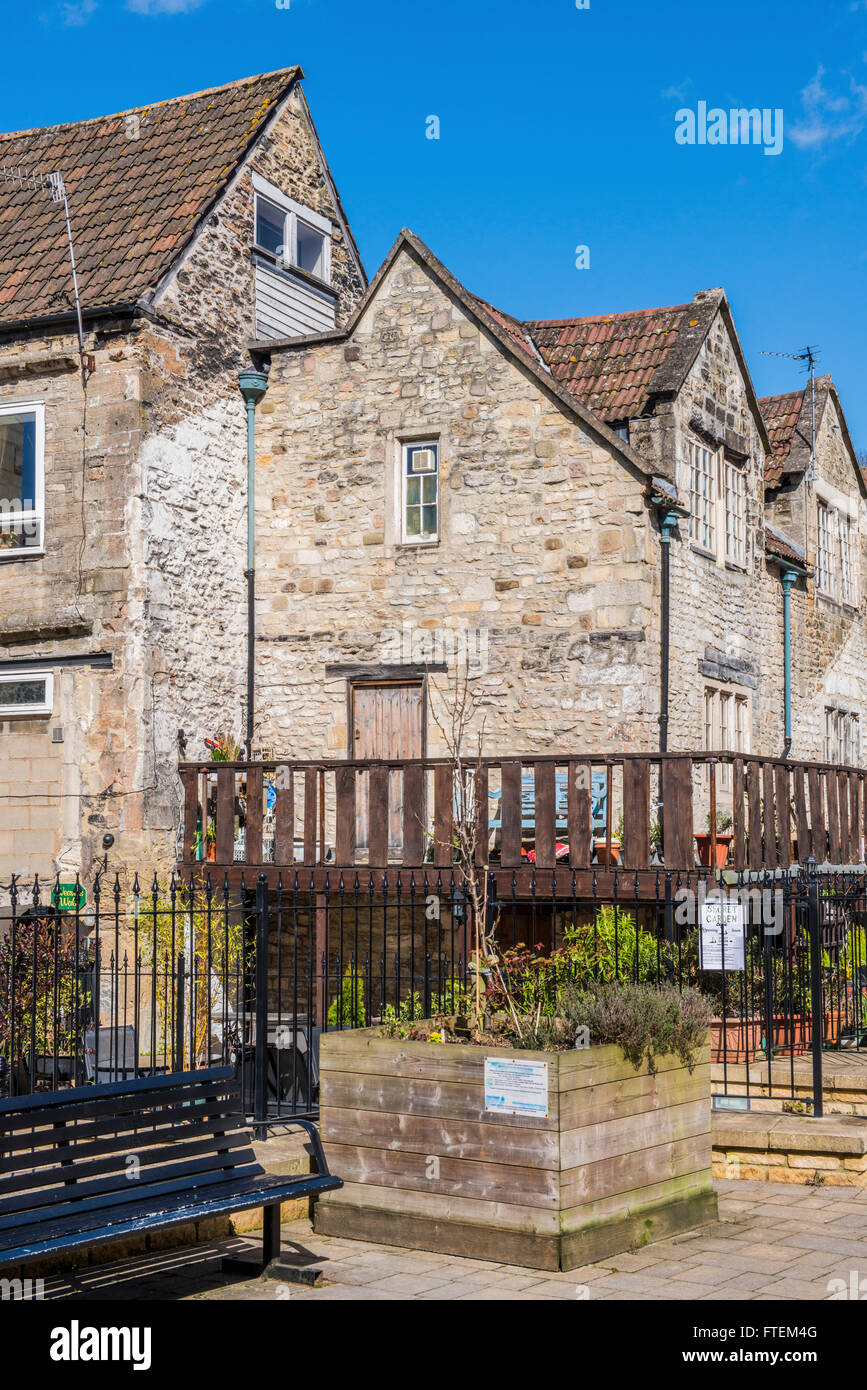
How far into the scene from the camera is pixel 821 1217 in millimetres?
7520

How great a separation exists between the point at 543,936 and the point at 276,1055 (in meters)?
3.85

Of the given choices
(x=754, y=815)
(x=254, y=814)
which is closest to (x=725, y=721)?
(x=754, y=815)

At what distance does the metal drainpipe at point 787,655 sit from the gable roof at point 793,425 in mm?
2045

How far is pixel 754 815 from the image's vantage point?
12.6 meters

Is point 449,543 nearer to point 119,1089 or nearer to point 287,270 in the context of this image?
point 287,270

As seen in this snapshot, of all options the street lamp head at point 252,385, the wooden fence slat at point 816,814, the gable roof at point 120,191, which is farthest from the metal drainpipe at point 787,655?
the gable roof at point 120,191

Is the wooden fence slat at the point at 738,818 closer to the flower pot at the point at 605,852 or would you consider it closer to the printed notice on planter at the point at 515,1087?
the flower pot at the point at 605,852

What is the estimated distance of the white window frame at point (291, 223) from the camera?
16609mm

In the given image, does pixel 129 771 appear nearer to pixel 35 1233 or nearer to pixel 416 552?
pixel 416 552

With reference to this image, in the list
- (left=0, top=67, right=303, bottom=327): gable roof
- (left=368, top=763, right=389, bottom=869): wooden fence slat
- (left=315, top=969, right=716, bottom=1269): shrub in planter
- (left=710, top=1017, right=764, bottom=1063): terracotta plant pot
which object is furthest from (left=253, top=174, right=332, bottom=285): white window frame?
(left=315, top=969, right=716, bottom=1269): shrub in planter

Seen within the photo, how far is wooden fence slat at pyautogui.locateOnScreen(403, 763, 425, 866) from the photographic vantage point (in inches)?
511

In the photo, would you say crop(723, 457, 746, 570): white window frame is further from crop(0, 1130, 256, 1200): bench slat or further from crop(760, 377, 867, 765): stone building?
crop(0, 1130, 256, 1200): bench slat

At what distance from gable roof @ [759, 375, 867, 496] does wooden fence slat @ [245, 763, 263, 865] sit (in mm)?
9617
